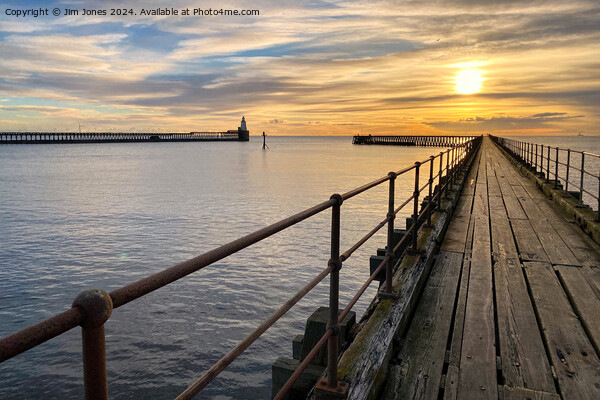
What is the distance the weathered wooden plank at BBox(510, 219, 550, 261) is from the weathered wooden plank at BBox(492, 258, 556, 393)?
105 centimetres

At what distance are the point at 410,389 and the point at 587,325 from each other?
224cm

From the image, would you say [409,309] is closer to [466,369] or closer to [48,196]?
[466,369]

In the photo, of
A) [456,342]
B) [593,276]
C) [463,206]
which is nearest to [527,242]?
[593,276]

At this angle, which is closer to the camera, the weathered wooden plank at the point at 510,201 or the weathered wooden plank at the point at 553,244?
the weathered wooden plank at the point at 553,244

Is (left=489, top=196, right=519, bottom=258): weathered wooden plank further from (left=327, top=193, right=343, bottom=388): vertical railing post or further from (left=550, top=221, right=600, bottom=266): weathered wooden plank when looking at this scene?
(left=327, top=193, right=343, bottom=388): vertical railing post

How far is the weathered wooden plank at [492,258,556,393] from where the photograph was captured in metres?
3.47

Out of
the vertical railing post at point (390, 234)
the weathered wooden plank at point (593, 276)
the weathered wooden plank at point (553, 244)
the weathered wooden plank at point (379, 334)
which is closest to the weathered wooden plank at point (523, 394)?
the weathered wooden plank at point (379, 334)

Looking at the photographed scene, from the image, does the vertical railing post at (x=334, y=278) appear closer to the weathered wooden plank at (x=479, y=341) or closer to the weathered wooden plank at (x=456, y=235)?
the weathered wooden plank at (x=479, y=341)

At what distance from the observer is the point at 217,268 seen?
44.8ft

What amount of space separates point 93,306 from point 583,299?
545 centimetres

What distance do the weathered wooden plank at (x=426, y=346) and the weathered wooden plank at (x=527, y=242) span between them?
1.80 m

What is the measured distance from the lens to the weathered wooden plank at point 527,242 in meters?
6.80

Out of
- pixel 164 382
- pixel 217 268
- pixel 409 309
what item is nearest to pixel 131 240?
pixel 217 268

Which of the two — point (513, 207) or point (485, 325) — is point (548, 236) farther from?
point (485, 325)
